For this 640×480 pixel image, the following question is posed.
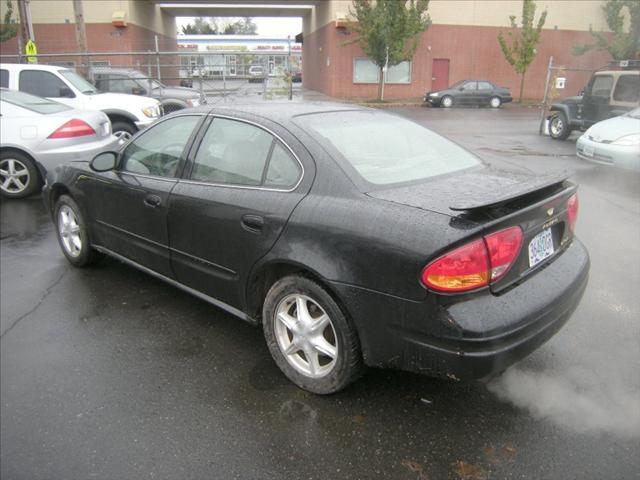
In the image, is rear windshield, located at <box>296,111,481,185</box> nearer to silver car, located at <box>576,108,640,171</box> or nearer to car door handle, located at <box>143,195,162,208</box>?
car door handle, located at <box>143,195,162,208</box>

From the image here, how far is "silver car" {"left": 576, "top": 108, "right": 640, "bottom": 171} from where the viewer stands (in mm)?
8734

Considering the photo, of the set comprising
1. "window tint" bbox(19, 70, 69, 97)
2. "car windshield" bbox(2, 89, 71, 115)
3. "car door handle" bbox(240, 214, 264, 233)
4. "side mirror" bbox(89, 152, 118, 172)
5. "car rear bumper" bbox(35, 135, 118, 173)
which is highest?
"window tint" bbox(19, 70, 69, 97)

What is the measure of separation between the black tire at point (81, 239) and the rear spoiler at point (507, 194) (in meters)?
3.39

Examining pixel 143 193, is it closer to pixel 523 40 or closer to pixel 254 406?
pixel 254 406

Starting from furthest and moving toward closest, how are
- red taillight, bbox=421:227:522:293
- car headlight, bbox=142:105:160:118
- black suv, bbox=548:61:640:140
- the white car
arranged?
black suv, bbox=548:61:640:140
car headlight, bbox=142:105:160:118
the white car
red taillight, bbox=421:227:522:293

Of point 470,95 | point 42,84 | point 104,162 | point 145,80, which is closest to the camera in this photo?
point 104,162

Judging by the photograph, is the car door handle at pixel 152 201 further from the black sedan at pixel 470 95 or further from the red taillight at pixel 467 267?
the black sedan at pixel 470 95

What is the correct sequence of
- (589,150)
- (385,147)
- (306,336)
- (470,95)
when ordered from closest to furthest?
(306,336) < (385,147) < (589,150) < (470,95)

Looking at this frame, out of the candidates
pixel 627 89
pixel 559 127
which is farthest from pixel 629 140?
pixel 559 127

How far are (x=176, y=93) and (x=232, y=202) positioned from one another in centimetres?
1253

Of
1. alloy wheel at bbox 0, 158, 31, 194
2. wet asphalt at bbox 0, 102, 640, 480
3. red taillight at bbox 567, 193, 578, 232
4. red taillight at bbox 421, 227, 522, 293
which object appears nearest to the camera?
red taillight at bbox 421, 227, 522, 293

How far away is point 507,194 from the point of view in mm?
2617

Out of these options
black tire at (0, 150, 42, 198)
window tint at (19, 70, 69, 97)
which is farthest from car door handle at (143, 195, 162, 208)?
window tint at (19, 70, 69, 97)

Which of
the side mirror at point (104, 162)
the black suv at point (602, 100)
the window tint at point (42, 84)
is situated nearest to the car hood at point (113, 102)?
the window tint at point (42, 84)
